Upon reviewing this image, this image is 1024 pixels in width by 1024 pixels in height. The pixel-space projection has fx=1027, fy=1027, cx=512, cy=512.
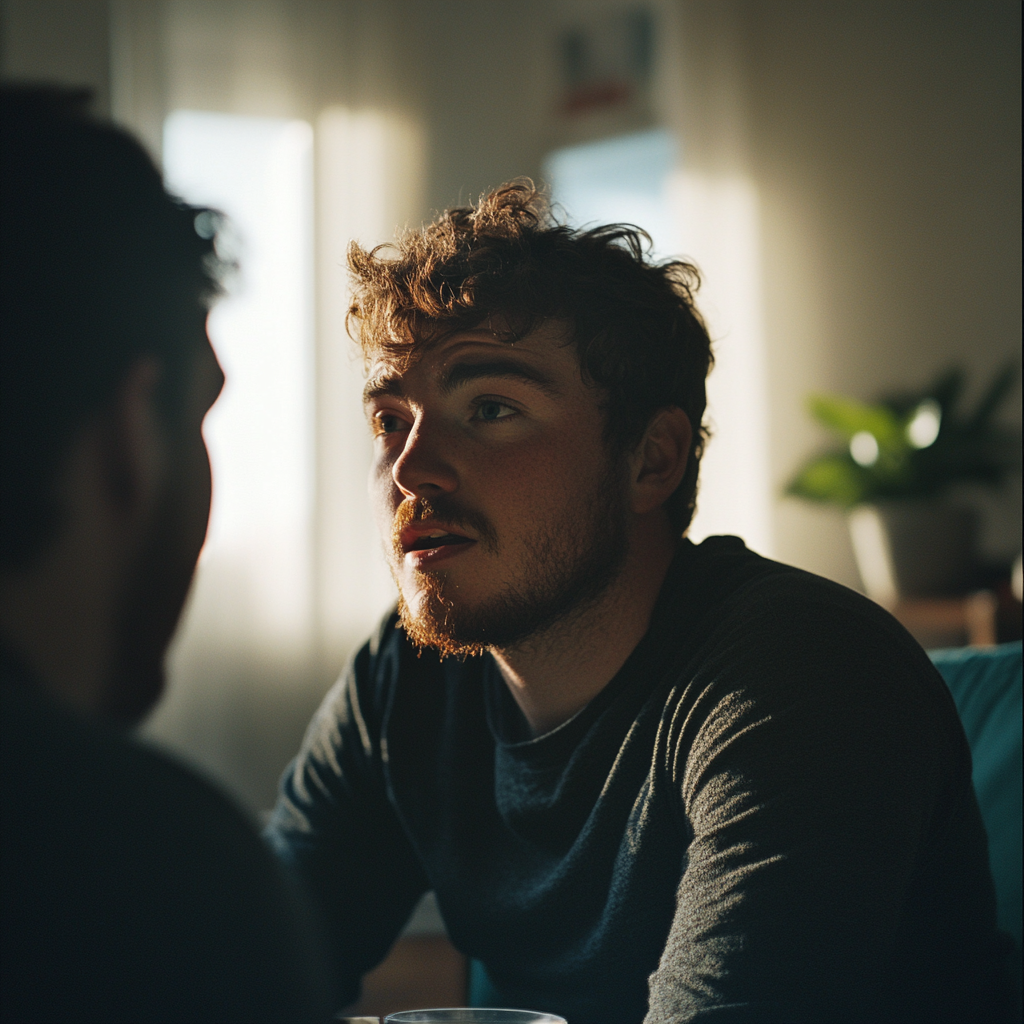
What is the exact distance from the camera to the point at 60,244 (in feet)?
1.30

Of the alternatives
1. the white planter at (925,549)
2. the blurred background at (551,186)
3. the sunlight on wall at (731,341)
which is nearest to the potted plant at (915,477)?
the white planter at (925,549)

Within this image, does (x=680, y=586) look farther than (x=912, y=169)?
No

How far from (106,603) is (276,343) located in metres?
2.89

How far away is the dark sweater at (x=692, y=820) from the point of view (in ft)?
2.34

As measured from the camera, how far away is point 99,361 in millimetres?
397

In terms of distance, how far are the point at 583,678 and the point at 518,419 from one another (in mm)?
279

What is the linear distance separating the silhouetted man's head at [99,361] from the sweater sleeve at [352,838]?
32.8 inches

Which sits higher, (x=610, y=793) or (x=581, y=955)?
(x=610, y=793)

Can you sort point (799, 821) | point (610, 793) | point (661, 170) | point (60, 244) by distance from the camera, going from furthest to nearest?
point (661, 170), point (610, 793), point (799, 821), point (60, 244)

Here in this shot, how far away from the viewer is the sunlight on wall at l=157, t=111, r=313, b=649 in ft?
10.2

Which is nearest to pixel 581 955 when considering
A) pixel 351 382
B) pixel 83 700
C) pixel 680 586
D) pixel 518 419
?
pixel 680 586

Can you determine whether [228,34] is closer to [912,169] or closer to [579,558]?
[912,169]

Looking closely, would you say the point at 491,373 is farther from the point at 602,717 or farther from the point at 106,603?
the point at 106,603

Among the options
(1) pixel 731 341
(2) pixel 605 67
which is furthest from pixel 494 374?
(2) pixel 605 67
